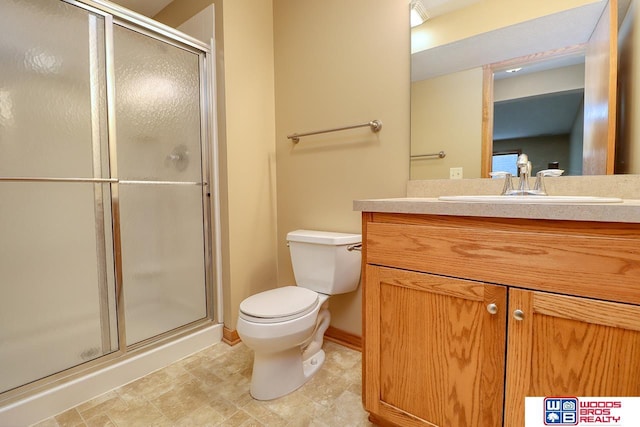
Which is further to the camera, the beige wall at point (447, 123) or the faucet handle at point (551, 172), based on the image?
the beige wall at point (447, 123)

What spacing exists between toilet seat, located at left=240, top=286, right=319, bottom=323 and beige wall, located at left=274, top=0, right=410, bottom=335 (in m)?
0.43

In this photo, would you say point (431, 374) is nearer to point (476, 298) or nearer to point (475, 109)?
point (476, 298)

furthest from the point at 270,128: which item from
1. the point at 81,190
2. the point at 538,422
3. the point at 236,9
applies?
the point at 538,422

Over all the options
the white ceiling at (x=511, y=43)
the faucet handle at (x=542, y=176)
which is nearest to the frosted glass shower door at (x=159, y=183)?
the white ceiling at (x=511, y=43)

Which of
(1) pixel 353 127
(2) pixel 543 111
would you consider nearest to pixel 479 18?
(2) pixel 543 111

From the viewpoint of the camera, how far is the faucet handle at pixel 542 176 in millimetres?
1146

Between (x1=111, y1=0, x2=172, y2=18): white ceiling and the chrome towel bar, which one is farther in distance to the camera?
(x1=111, y1=0, x2=172, y2=18): white ceiling

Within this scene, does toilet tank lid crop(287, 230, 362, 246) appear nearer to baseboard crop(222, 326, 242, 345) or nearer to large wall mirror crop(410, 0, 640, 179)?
large wall mirror crop(410, 0, 640, 179)

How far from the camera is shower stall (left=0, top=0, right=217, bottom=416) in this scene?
1.27 metres

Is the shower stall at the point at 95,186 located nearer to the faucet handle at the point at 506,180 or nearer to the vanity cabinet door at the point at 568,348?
the faucet handle at the point at 506,180

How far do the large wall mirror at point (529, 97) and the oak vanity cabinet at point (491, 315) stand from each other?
23.8 inches

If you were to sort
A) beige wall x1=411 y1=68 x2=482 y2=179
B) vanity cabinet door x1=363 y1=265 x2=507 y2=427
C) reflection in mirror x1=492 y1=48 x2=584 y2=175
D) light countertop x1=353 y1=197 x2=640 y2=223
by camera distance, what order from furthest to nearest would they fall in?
beige wall x1=411 y1=68 x2=482 y2=179
reflection in mirror x1=492 y1=48 x2=584 y2=175
vanity cabinet door x1=363 y1=265 x2=507 y2=427
light countertop x1=353 y1=197 x2=640 y2=223

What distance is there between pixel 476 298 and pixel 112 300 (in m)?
1.65

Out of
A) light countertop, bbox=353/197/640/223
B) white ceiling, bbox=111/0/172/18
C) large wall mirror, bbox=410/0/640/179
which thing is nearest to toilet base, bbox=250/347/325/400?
light countertop, bbox=353/197/640/223
